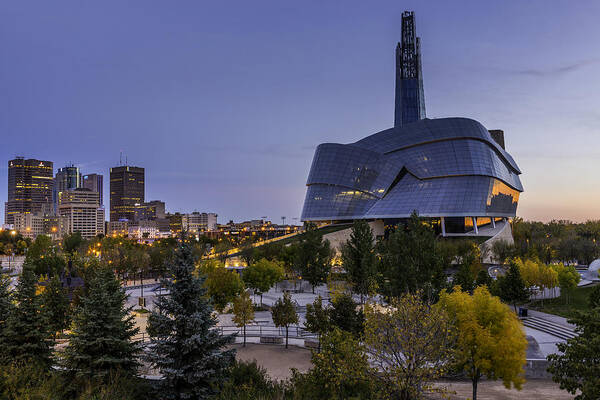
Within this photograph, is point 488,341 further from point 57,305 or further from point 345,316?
point 57,305

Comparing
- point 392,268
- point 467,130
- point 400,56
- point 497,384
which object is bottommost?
point 497,384

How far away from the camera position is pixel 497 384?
21.0m

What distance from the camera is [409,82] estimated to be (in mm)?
143500

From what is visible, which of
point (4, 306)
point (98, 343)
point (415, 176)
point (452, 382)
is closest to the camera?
point (98, 343)

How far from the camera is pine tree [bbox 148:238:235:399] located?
1496 centimetres

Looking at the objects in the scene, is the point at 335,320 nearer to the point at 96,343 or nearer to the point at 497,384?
the point at 497,384

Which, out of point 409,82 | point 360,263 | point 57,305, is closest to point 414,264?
point 360,263

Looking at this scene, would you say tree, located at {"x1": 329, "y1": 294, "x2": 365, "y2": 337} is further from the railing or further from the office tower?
the office tower

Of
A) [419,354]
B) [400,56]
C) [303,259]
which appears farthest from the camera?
[400,56]

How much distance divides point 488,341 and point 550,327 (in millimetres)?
18039

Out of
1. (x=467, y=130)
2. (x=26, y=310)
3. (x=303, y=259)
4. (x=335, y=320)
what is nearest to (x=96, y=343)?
(x=26, y=310)

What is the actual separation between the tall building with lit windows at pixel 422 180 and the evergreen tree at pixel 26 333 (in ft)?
255

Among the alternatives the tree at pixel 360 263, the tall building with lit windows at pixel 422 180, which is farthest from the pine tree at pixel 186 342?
the tall building with lit windows at pixel 422 180

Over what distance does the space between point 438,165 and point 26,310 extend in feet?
294
